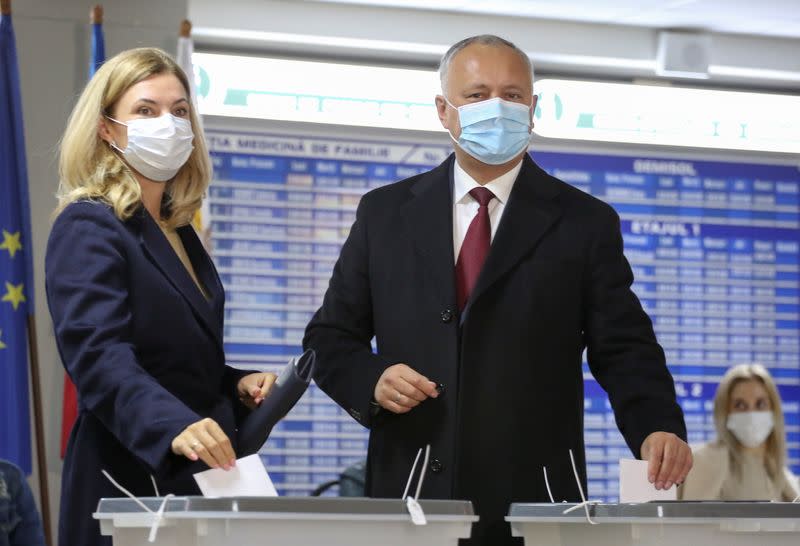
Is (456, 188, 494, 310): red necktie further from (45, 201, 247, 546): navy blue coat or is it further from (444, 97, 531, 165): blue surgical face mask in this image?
(45, 201, 247, 546): navy blue coat

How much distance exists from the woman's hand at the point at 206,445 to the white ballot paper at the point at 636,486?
24.7 inches

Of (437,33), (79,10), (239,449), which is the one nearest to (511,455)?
(239,449)

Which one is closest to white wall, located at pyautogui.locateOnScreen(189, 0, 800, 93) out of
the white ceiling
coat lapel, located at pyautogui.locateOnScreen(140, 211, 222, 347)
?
the white ceiling

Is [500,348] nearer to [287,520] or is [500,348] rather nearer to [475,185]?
[475,185]

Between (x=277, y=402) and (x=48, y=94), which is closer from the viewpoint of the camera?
(x=277, y=402)

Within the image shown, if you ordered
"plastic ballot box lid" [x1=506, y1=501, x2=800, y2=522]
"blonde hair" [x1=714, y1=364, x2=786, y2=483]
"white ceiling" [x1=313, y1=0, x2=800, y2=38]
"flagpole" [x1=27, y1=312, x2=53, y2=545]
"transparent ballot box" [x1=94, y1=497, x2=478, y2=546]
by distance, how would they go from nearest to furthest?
"transparent ballot box" [x1=94, y1=497, x2=478, y2=546]
"plastic ballot box lid" [x1=506, y1=501, x2=800, y2=522]
"flagpole" [x1=27, y1=312, x2=53, y2=545]
"blonde hair" [x1=714, y1=364, x2=786, y2=483]
"white ceiling" [x1=313, y1=0, x2=800, y2=38]

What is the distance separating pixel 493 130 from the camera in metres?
2.61

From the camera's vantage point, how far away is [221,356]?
7.65 ft

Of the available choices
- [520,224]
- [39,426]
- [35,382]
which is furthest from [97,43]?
[520,224]

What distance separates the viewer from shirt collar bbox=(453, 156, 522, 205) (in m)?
2.62

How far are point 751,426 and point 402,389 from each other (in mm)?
3832

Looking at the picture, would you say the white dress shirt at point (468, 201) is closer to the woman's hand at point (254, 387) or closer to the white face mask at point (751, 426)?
the woman's hand at point (254, 387)

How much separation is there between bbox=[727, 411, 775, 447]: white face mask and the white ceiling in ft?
6.42

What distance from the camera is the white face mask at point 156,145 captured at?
7.64 feet
